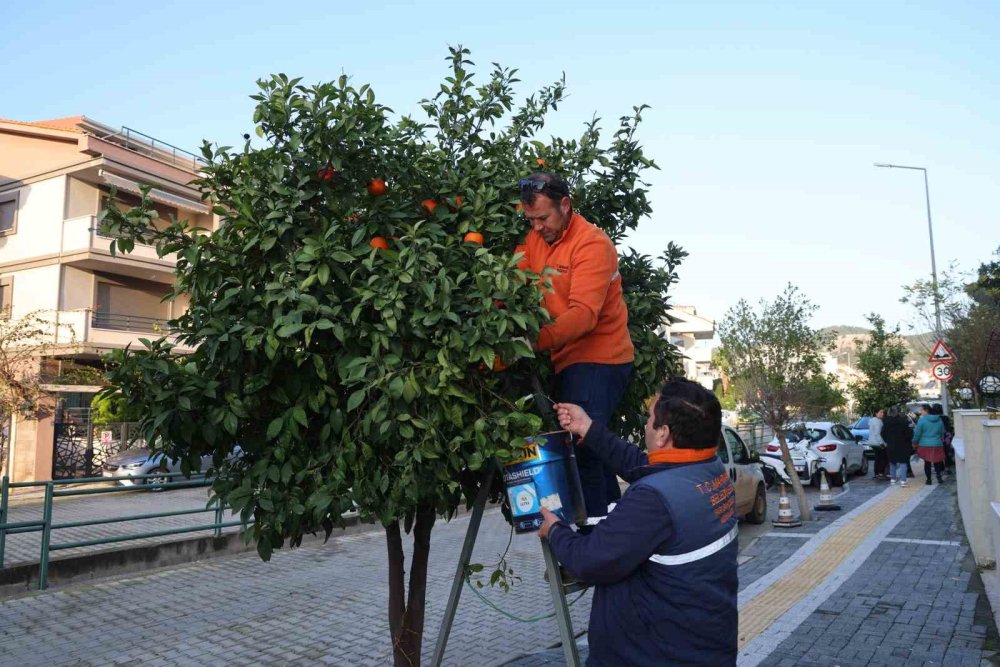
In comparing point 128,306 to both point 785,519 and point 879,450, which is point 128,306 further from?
point 879,450

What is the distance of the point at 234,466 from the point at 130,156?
26.4m

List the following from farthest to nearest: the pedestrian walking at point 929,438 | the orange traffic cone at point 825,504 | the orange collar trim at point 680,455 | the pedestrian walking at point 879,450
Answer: the pedestrian walking at point 879,450
the pedestrian walking at point 929,438
the orange traffic cone at point 825,504
the orange collar trim at point 680,455

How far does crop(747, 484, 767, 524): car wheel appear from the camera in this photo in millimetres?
13467

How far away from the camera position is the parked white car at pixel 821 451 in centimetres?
1938

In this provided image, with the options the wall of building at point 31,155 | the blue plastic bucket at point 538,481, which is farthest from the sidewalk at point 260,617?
the wall of building at point 31,155

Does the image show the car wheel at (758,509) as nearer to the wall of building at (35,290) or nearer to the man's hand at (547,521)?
the man's hand at (547,521)

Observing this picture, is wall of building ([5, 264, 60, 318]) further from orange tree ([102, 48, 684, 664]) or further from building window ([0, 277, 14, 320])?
orange tree ([102, 48, 684, 664])

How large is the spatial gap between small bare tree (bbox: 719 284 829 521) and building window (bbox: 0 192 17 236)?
78.9 feet

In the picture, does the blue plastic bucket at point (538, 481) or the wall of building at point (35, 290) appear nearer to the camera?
the blue plastic bucket at point (538, 481)

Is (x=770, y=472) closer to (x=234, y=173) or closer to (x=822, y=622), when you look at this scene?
(x=822, y=622)

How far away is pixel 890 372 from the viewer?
37281 mm

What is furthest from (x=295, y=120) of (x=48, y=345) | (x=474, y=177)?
(x=48, y=345)

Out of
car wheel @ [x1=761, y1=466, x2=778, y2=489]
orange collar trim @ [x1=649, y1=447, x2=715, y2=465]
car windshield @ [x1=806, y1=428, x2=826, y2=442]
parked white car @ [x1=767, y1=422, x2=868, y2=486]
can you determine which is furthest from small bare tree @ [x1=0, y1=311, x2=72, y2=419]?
orange collar trim @ [x1=649, y1=447, x2=715, y2=465]

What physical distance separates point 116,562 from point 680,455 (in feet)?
30.9
